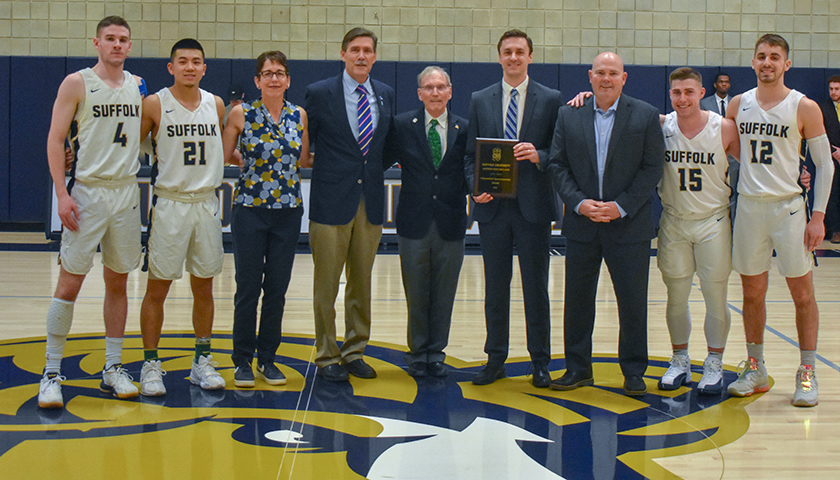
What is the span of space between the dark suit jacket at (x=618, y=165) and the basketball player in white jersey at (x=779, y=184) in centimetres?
46

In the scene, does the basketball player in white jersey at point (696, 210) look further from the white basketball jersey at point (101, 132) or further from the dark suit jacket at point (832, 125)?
the dark suit jacket at point (832, 125)

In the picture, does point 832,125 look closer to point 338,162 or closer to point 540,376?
point 540,376

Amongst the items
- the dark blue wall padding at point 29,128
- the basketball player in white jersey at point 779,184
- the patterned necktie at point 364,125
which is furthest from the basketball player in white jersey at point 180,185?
the dark blue wall padding at point 29,128

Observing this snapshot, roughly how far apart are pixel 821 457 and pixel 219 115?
10.6 ft

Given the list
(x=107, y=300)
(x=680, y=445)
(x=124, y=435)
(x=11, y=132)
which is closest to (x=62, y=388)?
(x=107, y=300)

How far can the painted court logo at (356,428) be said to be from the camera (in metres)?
3.14

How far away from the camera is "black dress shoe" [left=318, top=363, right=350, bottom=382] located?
430 centimetres

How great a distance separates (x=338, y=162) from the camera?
4.25m

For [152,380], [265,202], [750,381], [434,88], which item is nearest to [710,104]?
[750,381]

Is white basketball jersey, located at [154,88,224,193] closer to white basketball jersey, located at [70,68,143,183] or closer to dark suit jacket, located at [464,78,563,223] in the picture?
white basketball jersey, located at [70,68,143,183]

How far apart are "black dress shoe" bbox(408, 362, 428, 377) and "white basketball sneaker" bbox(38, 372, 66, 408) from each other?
5.83ft

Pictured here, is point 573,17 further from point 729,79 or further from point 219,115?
point 219,115

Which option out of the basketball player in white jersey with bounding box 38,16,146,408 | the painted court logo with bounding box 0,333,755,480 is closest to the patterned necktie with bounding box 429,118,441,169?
the painted court logo with bounding box 0,333,755,480

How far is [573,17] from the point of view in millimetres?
11805
